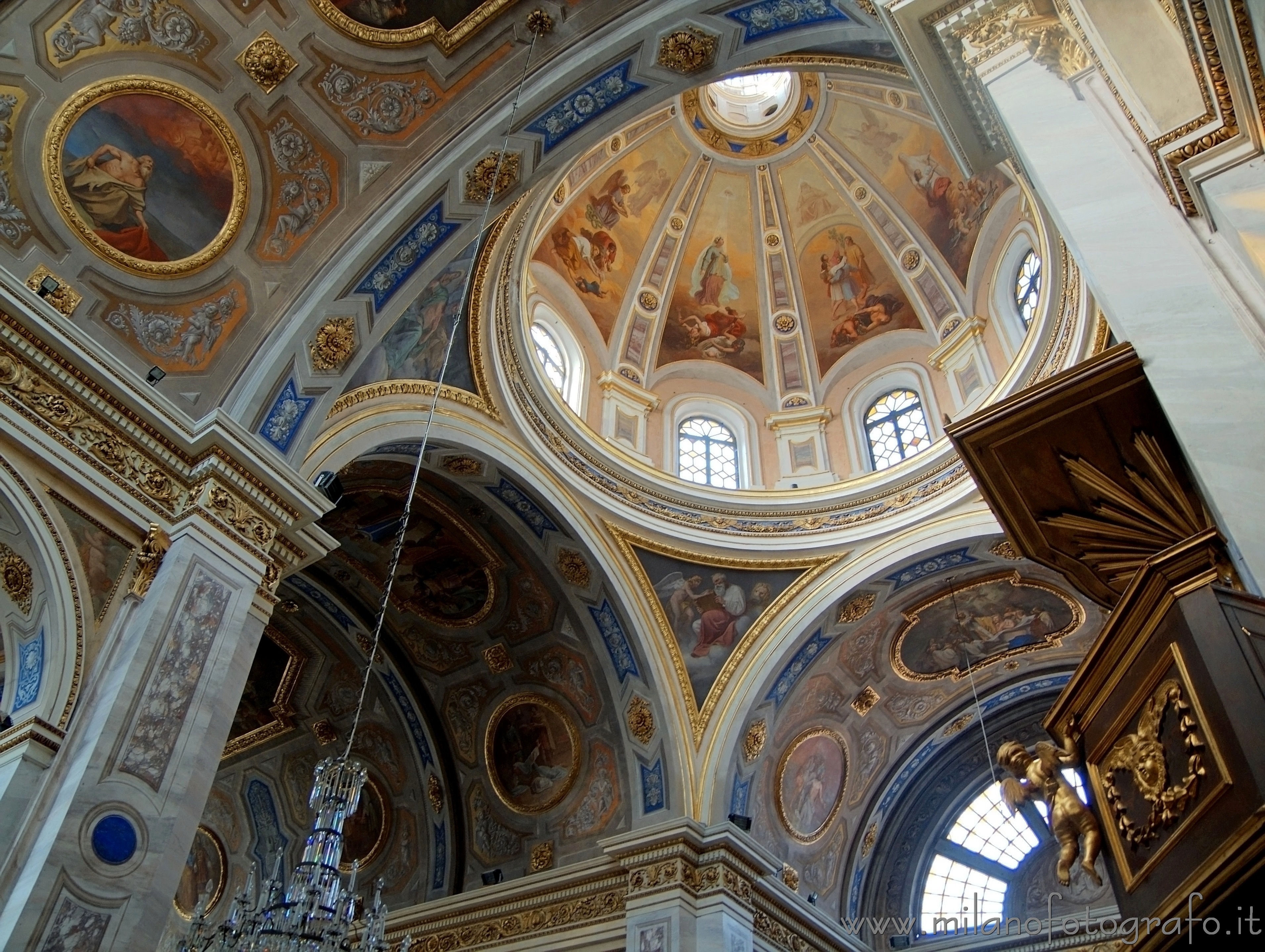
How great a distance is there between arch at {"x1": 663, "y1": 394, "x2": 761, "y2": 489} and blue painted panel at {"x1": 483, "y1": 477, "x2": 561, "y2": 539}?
277cm

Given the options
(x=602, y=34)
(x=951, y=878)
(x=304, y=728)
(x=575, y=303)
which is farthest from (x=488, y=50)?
(x=951, y=878)

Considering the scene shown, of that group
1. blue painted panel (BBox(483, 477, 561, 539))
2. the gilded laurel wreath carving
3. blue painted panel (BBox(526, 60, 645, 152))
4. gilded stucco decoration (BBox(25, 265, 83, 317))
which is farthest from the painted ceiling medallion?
the gilded laurel wreath carving

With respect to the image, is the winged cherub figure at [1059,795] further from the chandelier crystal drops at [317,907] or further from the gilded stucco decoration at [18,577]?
the gilded stucco decoration at [18,577]

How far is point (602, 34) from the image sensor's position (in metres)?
9.96

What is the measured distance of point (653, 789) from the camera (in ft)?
45.4

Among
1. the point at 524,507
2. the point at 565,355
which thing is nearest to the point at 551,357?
the point at 565,355

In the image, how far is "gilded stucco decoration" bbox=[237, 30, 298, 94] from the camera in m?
9.34

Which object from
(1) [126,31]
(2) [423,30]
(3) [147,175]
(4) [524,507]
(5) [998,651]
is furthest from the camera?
(5) [998,651]

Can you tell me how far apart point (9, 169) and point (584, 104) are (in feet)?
17.2

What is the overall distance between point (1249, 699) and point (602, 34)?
866 centimetres

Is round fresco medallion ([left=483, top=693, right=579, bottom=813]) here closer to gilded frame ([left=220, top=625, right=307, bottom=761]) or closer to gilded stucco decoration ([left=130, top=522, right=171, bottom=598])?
gilded frame ([left=220, top=625, right=307, bottom=761])

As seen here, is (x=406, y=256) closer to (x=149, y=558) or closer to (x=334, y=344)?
(x=334, y=344)

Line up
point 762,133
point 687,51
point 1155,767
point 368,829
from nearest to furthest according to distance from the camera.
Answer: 1. point 1155,767
2. point 687,51
3. point 368,829
4. point 762,133

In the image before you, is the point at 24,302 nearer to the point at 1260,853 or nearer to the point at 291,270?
the point at 291,270
